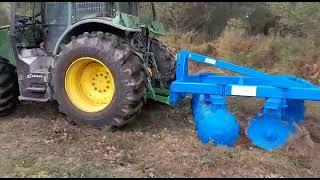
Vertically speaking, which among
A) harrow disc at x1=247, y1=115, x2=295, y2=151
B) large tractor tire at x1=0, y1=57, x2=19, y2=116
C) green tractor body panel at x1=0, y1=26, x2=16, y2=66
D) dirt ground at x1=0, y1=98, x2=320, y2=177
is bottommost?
dirt ground at x1=0, y1=98, x2=320, y2=177

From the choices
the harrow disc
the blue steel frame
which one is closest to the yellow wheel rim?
the blue steel frame

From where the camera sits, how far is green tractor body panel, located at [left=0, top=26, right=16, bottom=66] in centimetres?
616

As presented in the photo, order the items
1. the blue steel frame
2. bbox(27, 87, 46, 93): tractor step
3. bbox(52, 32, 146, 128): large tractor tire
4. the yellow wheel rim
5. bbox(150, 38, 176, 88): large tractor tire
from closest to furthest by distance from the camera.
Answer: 1. the blue steel frame
2. bbox(52, 32, 146, 128): large tractor tire
3. the yellow wheel rim
4. bbox(27, 87, 46, 93): tractor step
5. bbox(150, 38, 176, 88): large tractor tire

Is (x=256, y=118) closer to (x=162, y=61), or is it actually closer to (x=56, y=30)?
(x=162, y=61)

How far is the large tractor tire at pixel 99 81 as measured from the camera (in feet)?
16.7

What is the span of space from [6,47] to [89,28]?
4.57ft

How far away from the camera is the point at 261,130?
196 inches

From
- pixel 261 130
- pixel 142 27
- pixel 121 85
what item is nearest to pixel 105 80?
pixel 121 85

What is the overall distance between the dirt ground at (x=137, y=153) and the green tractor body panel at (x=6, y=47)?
2.90 feet

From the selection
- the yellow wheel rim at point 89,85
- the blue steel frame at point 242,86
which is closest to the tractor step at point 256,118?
the blue steel frame at point 242,86

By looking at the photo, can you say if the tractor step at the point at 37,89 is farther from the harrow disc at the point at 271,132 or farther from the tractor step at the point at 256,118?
the harrow disc at the point at 271,132

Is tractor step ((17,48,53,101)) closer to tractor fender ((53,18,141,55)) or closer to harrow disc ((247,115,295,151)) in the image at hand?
tractor fender ((53,18,141,55))

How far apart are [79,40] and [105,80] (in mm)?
581

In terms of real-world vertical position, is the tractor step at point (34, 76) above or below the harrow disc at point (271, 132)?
above
